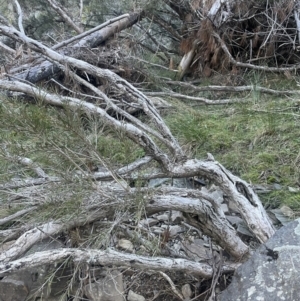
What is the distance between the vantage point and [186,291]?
2.04 meters

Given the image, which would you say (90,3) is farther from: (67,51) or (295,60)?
(295,60)

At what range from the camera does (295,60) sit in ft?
15.5

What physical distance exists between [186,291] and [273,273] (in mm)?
480

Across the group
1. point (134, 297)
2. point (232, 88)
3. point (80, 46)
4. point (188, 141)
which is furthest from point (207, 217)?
point (80, 46)

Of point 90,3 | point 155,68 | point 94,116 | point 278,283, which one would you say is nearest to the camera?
point 278,283

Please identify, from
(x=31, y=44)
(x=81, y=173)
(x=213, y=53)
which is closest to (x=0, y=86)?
(x=31, y=44)

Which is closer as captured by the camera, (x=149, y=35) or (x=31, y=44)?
(x=31, y=44)

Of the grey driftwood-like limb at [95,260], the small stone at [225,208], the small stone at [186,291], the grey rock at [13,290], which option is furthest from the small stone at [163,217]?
the grey rock at [13,290]

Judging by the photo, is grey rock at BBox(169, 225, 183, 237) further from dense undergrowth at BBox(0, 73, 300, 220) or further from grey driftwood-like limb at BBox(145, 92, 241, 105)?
grey driftwood-like limb at BBox(145, 92, 241, 105)

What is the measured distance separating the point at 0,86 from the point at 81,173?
938mm

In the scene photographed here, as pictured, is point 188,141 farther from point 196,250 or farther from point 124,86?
point 196,250

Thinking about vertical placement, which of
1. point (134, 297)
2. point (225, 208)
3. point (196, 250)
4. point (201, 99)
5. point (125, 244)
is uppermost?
point (201, 99)

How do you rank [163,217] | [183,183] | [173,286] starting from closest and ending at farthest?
[173,286] → [163,217] → [183,183]

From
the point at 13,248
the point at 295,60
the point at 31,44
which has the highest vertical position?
the point at 295,60
